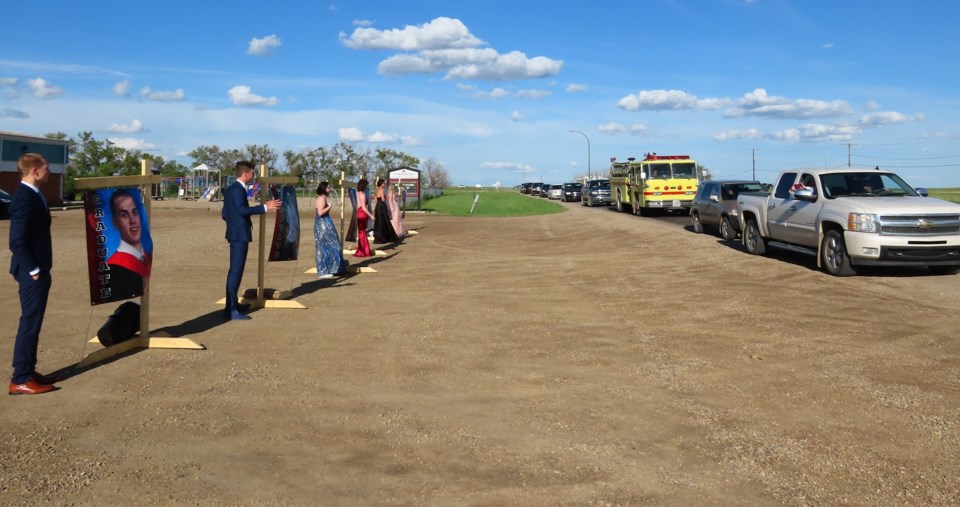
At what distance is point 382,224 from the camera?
2205 centimetres

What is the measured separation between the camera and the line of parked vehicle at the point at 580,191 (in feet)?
169

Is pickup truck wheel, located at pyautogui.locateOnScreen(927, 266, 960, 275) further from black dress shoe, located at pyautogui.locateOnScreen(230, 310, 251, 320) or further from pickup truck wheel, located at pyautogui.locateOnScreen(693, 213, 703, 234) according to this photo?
black dress shoe, located at pyautogui.locateOnScreen(230, 310, 251, 320)

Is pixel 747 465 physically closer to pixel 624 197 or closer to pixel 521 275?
pixel 521 275

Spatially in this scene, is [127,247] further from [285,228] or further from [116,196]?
[285,228]

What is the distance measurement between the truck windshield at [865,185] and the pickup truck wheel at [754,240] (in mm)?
2423

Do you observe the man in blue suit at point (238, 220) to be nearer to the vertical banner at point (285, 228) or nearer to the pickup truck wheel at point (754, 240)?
the vertical banner at point (285, 228)

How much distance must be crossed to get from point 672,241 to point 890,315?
435 inches

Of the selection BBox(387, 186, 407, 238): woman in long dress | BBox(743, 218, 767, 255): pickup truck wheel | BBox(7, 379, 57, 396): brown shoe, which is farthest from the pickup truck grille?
BBox(387, 186, 407, 238): woman in long dress

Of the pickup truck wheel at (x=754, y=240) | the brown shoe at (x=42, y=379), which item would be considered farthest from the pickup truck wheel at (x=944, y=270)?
the brown shoe at (x=42, y=379)

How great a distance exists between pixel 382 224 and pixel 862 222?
12819 mm

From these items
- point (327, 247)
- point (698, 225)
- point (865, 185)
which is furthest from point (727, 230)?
point (327, 247)

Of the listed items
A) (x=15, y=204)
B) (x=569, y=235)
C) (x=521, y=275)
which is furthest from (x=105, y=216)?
(x=569, y=235)

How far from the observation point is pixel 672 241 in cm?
2077

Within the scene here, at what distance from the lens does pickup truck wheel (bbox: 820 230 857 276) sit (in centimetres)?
1299
